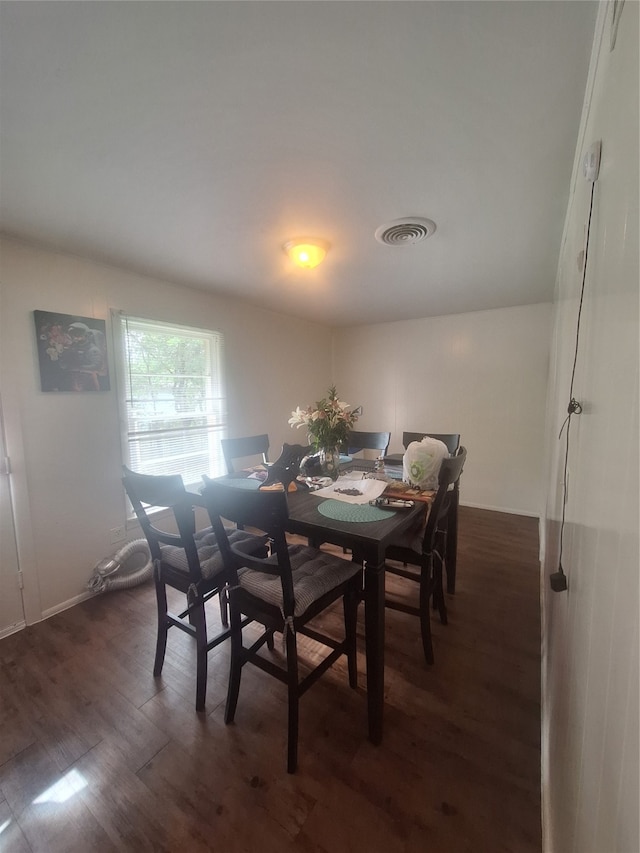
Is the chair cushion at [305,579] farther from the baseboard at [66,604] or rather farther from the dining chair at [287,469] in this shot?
Result: the baseboard at [66,604]

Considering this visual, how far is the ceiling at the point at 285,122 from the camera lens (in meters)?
0.88

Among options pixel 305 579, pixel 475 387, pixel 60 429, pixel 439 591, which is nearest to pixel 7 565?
pixel 60 429

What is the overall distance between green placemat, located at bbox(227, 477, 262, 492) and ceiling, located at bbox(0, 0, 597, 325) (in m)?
1.48

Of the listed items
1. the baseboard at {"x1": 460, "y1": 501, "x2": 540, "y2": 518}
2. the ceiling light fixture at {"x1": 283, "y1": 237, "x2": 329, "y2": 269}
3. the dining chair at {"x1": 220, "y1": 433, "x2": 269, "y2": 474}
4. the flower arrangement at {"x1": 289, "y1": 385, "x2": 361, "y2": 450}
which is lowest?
the baseboard at {"x1": 460, "y1": 501, "x2": 540, "y2": 518}

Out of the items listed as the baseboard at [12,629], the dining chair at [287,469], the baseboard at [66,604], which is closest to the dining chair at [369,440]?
the dining chair at [287,469]

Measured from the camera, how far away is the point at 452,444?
2881 millimetres

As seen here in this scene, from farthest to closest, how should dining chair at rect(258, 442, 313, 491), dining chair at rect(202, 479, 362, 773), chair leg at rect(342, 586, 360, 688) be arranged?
1. dining chair at rect(258, 442, 313, 491)
2. chair leg at rect(342, 586, 360, 688)
3. dining chair at rect(202, 479, 362, 773)

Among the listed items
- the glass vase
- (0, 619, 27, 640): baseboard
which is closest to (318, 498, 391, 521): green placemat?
the glass vase

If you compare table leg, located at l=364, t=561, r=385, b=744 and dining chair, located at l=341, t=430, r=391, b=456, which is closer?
table leg, located at l=364, t=561, r=385, b=744

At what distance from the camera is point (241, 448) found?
274cm

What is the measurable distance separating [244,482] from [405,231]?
1768 mm

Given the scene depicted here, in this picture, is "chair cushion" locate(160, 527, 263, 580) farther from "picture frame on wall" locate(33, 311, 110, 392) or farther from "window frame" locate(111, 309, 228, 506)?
"picture frame on wall" locate(33, 311, 110, 392)

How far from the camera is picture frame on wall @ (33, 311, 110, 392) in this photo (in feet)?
7.02

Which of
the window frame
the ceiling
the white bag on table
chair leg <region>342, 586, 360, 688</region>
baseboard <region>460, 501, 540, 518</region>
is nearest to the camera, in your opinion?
the ceiling
